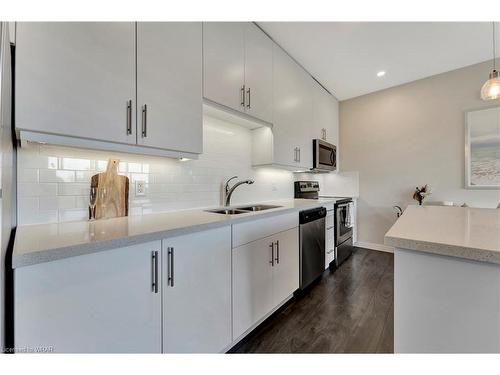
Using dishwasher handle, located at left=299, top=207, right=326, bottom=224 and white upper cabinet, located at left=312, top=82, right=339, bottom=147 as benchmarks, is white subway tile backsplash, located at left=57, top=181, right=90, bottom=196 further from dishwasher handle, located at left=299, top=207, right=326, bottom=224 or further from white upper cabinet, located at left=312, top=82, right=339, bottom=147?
white upper cabinet, located at left=312, top=82, right=339, bottom=147

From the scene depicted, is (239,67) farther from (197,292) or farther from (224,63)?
(197,292)

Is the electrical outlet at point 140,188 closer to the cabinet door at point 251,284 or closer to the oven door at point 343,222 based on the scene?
the cabinet door at point 251,284

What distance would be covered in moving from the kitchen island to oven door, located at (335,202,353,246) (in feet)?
6.57

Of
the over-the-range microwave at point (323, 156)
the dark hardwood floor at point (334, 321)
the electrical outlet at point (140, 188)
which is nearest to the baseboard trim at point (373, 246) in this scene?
the dark hardwood floor at point (334, 321)

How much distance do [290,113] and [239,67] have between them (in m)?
0.88

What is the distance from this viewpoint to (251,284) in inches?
58.1

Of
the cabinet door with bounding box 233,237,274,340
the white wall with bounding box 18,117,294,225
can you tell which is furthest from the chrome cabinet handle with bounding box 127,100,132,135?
the cabinet door with bounding box 233,237,274,340

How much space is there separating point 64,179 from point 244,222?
1060mm

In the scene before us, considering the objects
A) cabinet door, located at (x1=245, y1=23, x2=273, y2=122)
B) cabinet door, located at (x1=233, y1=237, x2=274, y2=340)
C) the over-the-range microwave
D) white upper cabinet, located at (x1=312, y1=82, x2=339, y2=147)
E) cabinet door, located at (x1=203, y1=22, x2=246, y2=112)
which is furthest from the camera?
white upper cabinet, located at (x1=312, y1=82, x2=339, y2=147)

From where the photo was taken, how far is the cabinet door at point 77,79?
872mm

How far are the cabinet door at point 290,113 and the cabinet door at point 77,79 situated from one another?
1.39 metres

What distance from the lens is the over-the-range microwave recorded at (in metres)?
2.87
